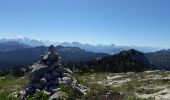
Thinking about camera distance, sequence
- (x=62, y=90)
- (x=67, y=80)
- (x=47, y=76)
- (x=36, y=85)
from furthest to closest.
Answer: (x=47, y=76) < (x=36, y=85) < (x=67, y=80) < (x=62, y=90)

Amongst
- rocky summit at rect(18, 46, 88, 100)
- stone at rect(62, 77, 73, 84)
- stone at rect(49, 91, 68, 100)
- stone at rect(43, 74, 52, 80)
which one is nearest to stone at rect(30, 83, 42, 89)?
rocky summit at rect(18, 46, 88, 100)

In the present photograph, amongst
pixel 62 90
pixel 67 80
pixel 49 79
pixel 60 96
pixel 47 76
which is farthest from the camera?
pixel 47 76

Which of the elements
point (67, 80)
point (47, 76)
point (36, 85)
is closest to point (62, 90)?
point (67, 80)

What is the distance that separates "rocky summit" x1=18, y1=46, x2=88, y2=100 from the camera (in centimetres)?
4575

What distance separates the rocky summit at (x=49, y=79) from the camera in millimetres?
45747

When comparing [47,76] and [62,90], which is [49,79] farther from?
[62,90]

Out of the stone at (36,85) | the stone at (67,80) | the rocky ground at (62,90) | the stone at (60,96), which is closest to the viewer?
the stone at (60,96)

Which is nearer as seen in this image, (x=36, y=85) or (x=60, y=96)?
(x=60, y=96)

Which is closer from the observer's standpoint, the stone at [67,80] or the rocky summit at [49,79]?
the rocky summit at [49,79]

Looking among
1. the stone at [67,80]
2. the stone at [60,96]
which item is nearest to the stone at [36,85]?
the stone at [67,80]

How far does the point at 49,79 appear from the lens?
49000 mm

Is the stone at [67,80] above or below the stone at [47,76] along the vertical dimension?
below

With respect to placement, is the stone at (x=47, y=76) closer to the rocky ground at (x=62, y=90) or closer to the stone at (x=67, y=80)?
the rocky ground at (x=62, y=90)

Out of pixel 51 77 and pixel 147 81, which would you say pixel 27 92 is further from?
pixel 147 81
